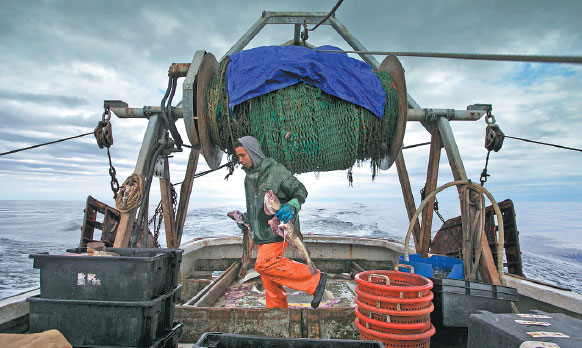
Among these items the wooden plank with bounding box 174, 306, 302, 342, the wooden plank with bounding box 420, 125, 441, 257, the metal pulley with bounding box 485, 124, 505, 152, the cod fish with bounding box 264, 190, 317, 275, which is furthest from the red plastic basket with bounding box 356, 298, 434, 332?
the metal pulley with bounding box 485, 124, 505, 152

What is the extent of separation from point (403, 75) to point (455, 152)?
3.58 feet

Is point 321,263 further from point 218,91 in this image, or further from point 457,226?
point 218,91

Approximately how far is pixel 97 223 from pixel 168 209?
1.19 meters

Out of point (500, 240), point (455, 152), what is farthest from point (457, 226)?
point (500, 240)

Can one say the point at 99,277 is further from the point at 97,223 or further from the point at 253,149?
the point at 97,223

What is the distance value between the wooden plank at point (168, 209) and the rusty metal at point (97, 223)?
83 centimetres

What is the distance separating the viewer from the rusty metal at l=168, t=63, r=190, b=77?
153 inches

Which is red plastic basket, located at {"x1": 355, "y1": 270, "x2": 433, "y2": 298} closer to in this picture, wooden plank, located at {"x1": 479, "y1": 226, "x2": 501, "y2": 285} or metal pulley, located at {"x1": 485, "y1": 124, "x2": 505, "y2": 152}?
wooden plank, located at {"x1": 479, "y1": 226, "x2": 501, "y2": 285}

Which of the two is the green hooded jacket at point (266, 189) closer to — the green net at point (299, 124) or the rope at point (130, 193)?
the green net at point (299, 124)

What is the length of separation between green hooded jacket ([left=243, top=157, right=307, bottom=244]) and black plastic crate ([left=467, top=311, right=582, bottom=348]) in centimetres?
186

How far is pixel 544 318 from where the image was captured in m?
1.76

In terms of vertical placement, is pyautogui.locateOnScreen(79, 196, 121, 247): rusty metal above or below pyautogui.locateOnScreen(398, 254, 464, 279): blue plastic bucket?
above

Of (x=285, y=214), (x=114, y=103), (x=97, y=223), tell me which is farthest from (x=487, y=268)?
(x=97, y=223)

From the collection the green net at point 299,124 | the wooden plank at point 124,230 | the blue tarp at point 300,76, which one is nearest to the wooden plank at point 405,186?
the green net at point 299,124
